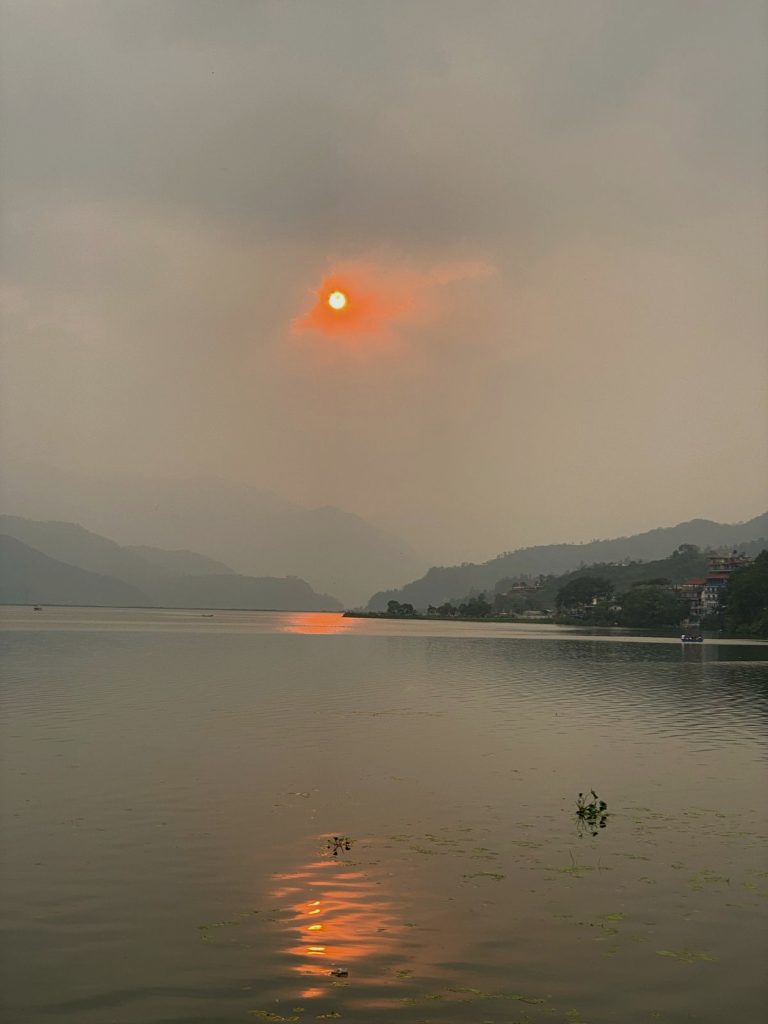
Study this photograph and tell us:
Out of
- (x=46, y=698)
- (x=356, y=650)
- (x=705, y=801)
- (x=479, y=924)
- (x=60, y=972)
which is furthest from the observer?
(x=356, y=650)

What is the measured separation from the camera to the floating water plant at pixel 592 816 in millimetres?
25656

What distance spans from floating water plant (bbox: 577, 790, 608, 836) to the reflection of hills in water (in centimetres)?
760

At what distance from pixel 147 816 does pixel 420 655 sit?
8752cm

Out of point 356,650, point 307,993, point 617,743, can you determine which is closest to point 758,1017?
point 307,993

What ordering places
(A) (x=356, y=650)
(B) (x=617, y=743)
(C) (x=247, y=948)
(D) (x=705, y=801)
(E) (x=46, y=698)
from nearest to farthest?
(C) (x=247, y=948) < (D) (x=705, y=801) < (B) (x=617, y=743) < (E) (x=46, y=698) < (A) (x=356, y=650)

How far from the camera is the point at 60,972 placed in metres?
15.3

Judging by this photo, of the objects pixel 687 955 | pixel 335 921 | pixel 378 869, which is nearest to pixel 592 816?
pixel 378 869

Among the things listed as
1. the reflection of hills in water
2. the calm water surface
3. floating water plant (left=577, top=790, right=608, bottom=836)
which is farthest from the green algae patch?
floating water plant (left=577, top=790, right=608, bottom=836)

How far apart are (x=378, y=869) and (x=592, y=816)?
26.4 ft

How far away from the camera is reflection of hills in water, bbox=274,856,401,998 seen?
15625 mm

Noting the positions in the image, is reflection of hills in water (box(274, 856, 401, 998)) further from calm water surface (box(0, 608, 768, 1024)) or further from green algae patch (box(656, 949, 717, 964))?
green algae patch (box(656, 949, 717, 964))

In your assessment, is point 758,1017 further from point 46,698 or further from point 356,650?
point 356,650

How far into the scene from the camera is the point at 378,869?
21.2 metres

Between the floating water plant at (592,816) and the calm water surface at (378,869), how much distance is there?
320mm
